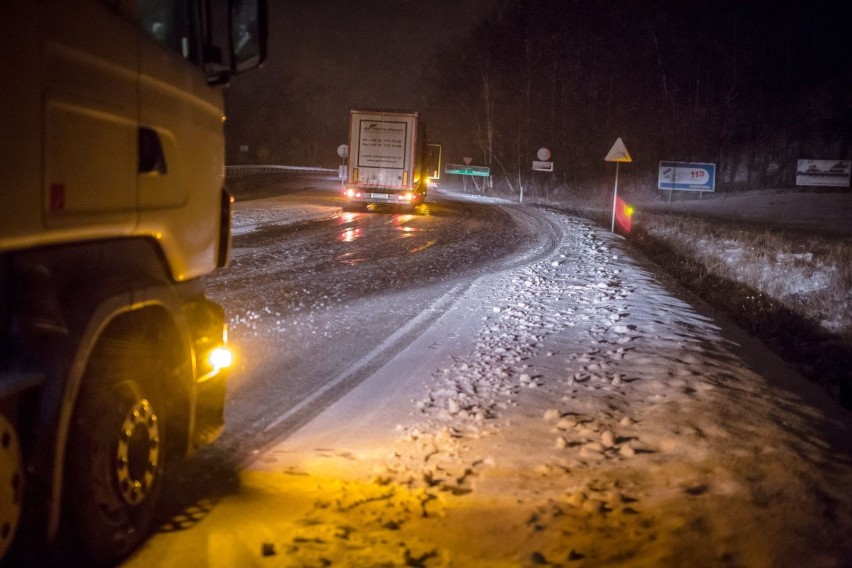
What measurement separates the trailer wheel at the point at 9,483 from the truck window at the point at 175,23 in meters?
2.35

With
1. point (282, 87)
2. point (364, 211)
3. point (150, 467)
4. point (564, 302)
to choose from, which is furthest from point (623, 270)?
point (282, 87)

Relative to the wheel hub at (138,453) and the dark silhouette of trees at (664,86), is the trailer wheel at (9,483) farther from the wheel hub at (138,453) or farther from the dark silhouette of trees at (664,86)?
the dark silhouette of trees at (664,86)

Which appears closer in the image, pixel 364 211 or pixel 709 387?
pixel 709 387

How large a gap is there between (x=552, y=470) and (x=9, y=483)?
336 centimetres

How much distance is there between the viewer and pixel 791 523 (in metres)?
4.61

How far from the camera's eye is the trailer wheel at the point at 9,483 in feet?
10.4

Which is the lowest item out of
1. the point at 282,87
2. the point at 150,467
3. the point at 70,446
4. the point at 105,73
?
the point at 150,467

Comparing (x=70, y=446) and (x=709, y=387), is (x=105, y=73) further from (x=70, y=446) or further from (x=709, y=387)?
(x=709, y=387)

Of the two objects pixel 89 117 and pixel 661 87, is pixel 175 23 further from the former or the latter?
pixel 661 87

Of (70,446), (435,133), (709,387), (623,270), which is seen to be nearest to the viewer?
(70,446)

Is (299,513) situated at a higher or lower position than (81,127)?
lower

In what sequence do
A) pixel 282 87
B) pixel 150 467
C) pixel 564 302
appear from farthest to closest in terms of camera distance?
pixel 282 87
pixel 564 302
pixel 150 467

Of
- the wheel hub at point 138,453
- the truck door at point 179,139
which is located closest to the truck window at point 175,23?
the truck door at point 179,139

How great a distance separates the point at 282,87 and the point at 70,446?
155069mm
